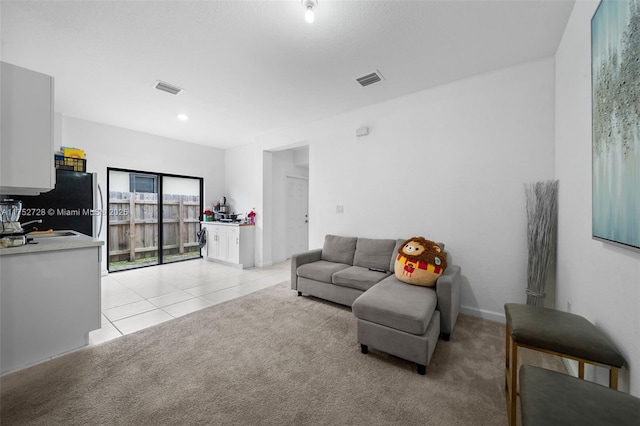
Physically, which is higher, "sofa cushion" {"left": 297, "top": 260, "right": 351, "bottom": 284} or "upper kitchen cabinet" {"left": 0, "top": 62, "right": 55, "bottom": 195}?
"upper kitchen cabinet" {"left": 0, "top": 62, "right": 55, "bottom": 195}

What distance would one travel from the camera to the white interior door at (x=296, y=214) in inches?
230

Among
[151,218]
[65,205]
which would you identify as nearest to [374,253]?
[65,205]

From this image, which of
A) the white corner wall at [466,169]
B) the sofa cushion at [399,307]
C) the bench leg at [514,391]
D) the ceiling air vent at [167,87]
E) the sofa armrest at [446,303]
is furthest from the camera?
the ceiling air vent at [167,87]

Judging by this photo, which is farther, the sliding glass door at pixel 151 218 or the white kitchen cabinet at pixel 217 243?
the white kitchen cabinet at pixel 217 243

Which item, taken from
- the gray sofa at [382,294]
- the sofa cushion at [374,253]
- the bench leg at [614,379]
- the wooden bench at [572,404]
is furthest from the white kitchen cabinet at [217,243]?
the bench leg at [614,379]

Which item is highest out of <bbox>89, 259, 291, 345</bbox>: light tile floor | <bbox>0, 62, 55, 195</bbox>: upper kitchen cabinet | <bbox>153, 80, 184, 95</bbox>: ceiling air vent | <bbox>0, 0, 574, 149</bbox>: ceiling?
<bbox>153, 80, 184, 95</bbox>: ceiling air vent

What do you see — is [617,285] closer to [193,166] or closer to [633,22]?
[633,22]

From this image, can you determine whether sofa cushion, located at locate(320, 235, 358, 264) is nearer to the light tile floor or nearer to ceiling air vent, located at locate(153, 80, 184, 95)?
the light tile floor

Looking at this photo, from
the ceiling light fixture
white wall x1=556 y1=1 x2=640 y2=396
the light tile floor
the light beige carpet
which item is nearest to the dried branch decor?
white wall x1=556 y1=1 x2=640 y2=396

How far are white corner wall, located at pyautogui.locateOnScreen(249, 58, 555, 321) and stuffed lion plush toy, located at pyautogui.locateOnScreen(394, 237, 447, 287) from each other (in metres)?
0.60

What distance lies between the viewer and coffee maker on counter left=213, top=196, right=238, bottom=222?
5535 mm

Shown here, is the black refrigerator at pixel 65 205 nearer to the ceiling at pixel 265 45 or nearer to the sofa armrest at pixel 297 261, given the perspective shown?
the ceiling at pixel 265 45

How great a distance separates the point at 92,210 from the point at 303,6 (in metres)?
4.59

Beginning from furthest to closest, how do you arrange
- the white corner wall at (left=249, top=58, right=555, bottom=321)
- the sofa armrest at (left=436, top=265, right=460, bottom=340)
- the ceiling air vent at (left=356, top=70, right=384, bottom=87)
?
the ceiling air vent at (left=356, top=70, right=384, bottom=87) → the white corner wall at (left=249, top=58, right=555, bottom=321) → the sofa armrest at (left=436, top=265, right=460, bottom=340)
